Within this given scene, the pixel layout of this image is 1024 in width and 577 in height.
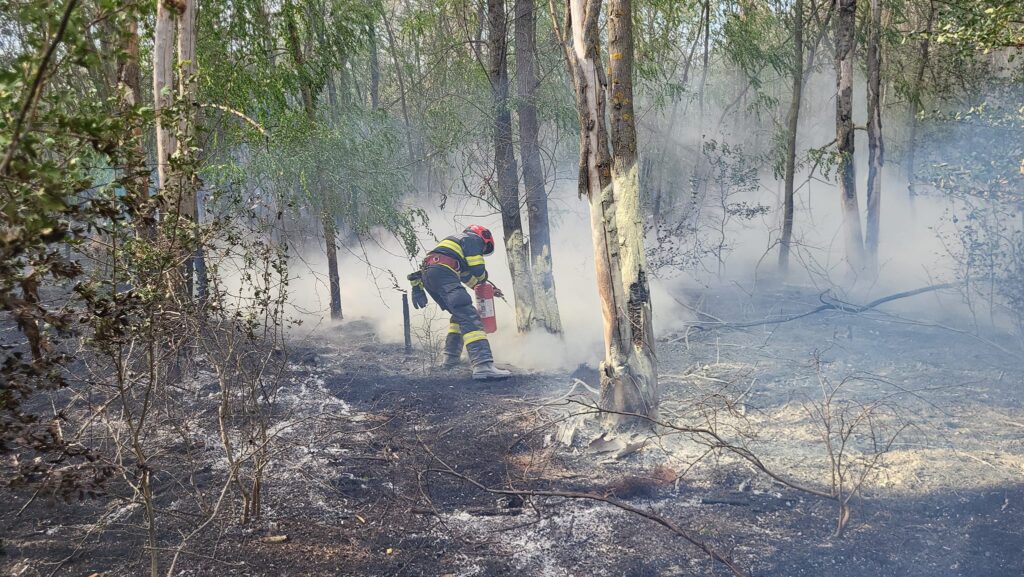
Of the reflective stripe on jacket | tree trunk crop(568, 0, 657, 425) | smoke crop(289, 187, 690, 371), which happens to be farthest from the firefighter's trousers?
tree trunk crop(568, 0, 657, 425)

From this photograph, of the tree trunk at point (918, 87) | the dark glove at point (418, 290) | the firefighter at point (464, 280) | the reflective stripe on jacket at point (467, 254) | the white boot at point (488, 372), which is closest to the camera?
the white boot at point (488, 372)

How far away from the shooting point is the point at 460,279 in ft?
30.2

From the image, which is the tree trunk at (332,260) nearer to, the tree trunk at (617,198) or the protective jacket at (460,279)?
the protective jacket at (460,279)

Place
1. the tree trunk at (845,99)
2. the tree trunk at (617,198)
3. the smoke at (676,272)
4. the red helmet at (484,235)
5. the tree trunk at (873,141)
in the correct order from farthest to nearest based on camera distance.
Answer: the tree trunk at (873,141)
the tree trunk at (845,99)
the smoke at (676,272)
the red helmet at (484,235)
the tree trunk at (617,198)

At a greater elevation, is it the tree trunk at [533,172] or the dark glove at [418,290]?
the tree trunk at [533,172]

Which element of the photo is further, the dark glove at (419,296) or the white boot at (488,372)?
the dark glove at (419,296)

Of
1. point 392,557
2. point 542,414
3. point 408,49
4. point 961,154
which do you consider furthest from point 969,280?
point 408,49

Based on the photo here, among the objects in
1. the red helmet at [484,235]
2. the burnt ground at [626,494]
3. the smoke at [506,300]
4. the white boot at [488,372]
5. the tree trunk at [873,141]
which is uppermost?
the tree trunk at [873,141]

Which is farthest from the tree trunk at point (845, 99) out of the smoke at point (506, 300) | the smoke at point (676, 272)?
the smoke at point (506, 300)

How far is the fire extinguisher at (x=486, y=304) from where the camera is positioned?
31.3 feet

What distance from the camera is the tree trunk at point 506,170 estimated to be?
9.95 metres

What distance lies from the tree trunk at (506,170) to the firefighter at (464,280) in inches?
40.4

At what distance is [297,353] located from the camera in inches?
394

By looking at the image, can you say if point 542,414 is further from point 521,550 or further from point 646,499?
point 521,550
